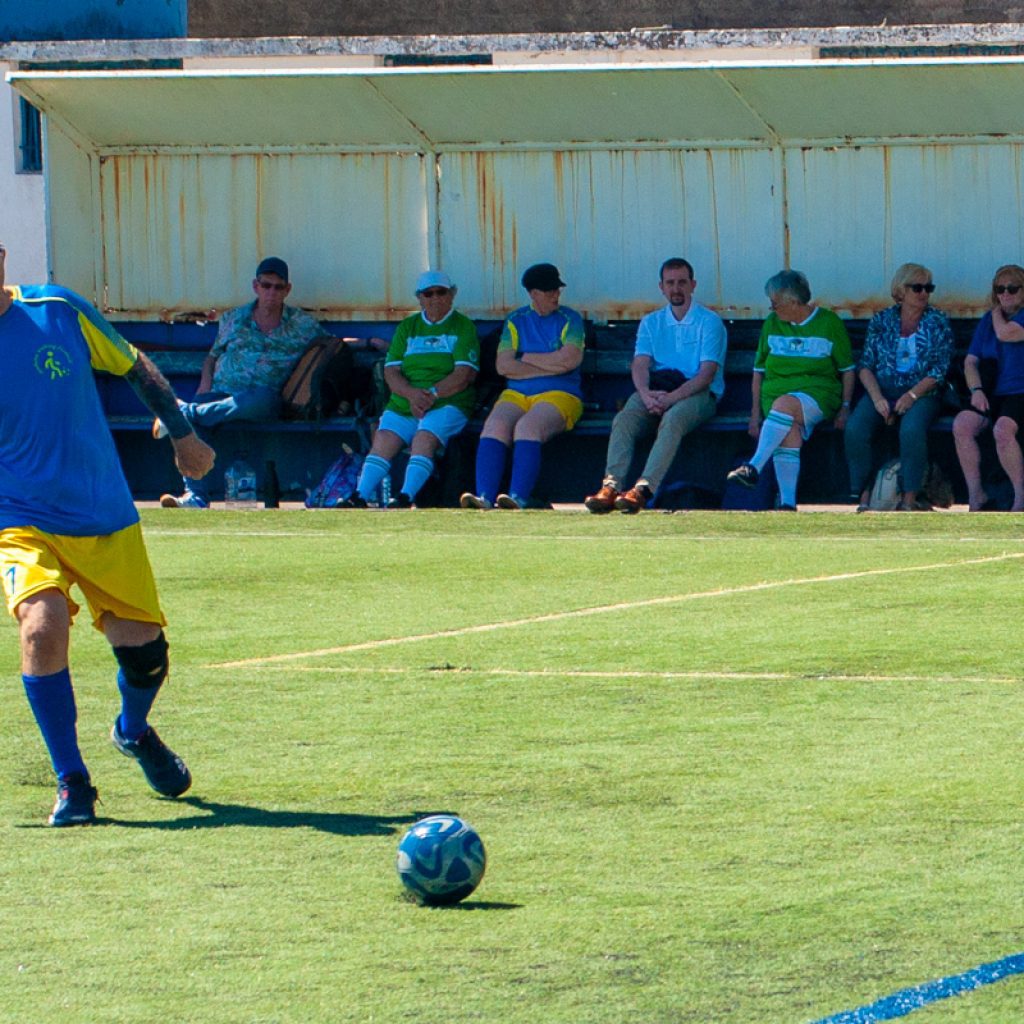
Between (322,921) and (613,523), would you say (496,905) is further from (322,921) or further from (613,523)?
(613,523)

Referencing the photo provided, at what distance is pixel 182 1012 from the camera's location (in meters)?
4.08

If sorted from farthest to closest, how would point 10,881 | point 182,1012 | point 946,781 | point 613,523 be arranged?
1. point 613,523
2. point 946,781
3. point 10,881
4. point 182,1012

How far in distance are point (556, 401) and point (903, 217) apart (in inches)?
124

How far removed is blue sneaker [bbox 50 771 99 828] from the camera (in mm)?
5812

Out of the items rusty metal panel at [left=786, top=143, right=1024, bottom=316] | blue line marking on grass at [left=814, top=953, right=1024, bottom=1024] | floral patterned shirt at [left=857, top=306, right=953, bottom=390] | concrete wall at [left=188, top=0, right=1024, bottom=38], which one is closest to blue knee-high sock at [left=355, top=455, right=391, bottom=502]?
floral patterned shirt at [left=857, top=306, right=953, bottom=390]

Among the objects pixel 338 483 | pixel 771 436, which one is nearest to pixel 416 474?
pixel 338 483

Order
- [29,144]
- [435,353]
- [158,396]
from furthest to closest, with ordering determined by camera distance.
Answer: [29,144], [435,353], [158,396]

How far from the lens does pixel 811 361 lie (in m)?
15.3

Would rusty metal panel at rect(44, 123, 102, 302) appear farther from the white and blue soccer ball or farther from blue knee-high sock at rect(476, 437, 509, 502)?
the white and blue soccer ball

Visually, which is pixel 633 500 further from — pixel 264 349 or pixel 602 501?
pixel 264 349

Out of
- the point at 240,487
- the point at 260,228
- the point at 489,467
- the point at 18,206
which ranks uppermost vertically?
the point at 18,206

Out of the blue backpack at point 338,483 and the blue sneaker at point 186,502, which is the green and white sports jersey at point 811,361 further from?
the blue sneaker at point 186,502

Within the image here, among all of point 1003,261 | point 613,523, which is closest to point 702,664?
point 613,523

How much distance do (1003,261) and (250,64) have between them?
15.7 m
